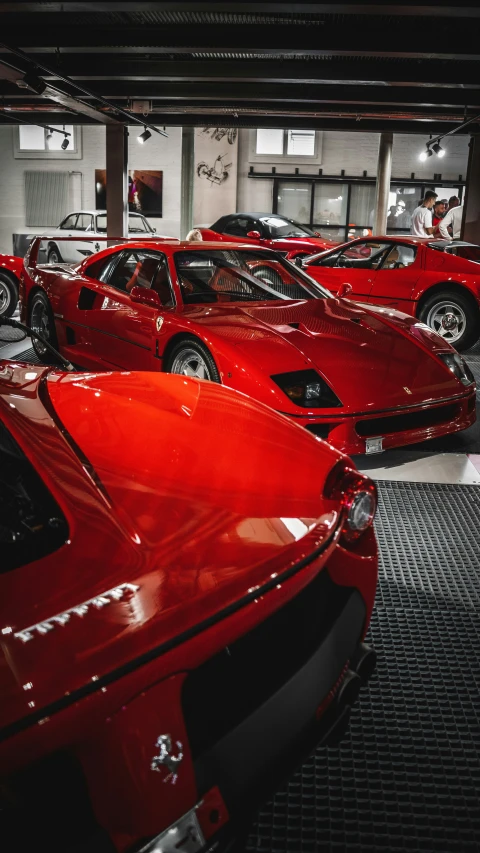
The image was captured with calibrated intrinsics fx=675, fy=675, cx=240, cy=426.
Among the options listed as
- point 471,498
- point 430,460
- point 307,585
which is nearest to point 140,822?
point 307,585

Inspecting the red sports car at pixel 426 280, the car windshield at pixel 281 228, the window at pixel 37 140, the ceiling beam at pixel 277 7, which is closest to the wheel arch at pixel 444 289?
the red sports car at pixel 426 280

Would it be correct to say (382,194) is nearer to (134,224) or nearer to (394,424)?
(134,224)

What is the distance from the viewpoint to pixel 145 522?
128 cm

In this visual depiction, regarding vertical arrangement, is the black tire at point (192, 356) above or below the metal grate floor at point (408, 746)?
above

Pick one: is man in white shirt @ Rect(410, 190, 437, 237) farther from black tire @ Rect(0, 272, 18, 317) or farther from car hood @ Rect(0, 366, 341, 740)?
car hood @ Rect(0, 366, 341, 740)

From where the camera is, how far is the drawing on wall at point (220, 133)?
16891 mm

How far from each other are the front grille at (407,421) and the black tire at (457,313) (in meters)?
3.34

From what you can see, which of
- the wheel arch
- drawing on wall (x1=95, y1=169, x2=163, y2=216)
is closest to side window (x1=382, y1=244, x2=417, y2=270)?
the wheel arch

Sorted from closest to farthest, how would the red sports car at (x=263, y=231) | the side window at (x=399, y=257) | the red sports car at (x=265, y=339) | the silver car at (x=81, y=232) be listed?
the red sports car at (x=265, y=339) → the side window at (x=399, y=257) → the red sports car at (x=263, y=231) → the silver car at (x=81, y=232)

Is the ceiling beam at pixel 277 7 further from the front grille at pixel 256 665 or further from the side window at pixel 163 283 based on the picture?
the front grille at pixel 256 665

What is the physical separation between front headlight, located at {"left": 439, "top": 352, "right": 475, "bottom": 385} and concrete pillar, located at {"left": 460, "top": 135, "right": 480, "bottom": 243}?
9861mm

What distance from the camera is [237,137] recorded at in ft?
56.7

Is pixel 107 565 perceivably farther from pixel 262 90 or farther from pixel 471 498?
pixel 262 90

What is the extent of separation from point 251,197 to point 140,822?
1809 centimetres
